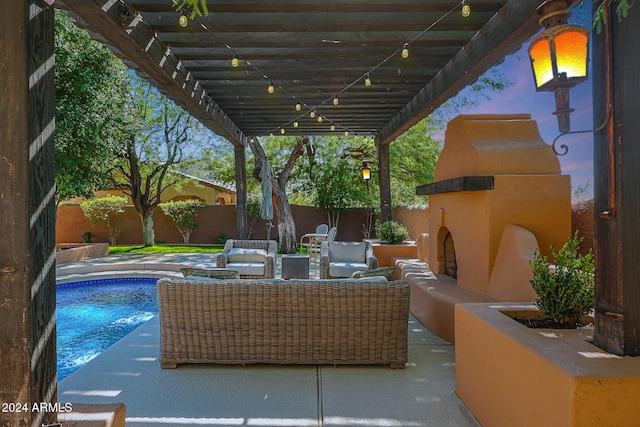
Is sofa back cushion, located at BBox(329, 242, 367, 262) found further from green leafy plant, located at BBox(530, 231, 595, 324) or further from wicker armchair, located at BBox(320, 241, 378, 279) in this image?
green leafy plant, located at BBox(530, 231, 595, 324)

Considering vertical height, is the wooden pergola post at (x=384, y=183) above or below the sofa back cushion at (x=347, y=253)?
above

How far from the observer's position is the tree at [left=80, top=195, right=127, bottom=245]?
14.8 meters

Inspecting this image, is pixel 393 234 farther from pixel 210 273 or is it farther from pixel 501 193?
pixel 210 273

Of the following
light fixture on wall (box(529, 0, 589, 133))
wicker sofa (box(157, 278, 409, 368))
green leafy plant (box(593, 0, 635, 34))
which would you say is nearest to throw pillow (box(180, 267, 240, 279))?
wicker sofa (box(157, 278, 409, 368))

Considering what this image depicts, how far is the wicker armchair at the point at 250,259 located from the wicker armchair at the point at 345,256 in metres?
0.91

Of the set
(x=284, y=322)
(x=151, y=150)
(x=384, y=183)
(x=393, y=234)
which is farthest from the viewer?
(x=151, y=150)

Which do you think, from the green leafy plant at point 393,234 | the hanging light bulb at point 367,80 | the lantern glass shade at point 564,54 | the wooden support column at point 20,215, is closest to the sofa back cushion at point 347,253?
the green leafy plant at point 393,234

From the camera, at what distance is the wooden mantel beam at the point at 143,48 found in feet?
9.68

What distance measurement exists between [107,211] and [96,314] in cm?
991

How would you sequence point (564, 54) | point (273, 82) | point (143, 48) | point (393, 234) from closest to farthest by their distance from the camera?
1. point (564, 54)
2. point (143, 48)
3. point (273, 82)
4. point (393, 234)

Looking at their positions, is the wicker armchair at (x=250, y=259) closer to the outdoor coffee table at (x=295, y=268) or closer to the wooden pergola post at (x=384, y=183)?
the outdoor coffee table at (x=295, y=268)

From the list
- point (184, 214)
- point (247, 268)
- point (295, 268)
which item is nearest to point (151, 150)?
point (184, 214)

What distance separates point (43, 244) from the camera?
59.5 inches

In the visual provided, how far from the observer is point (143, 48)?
12.0ft
